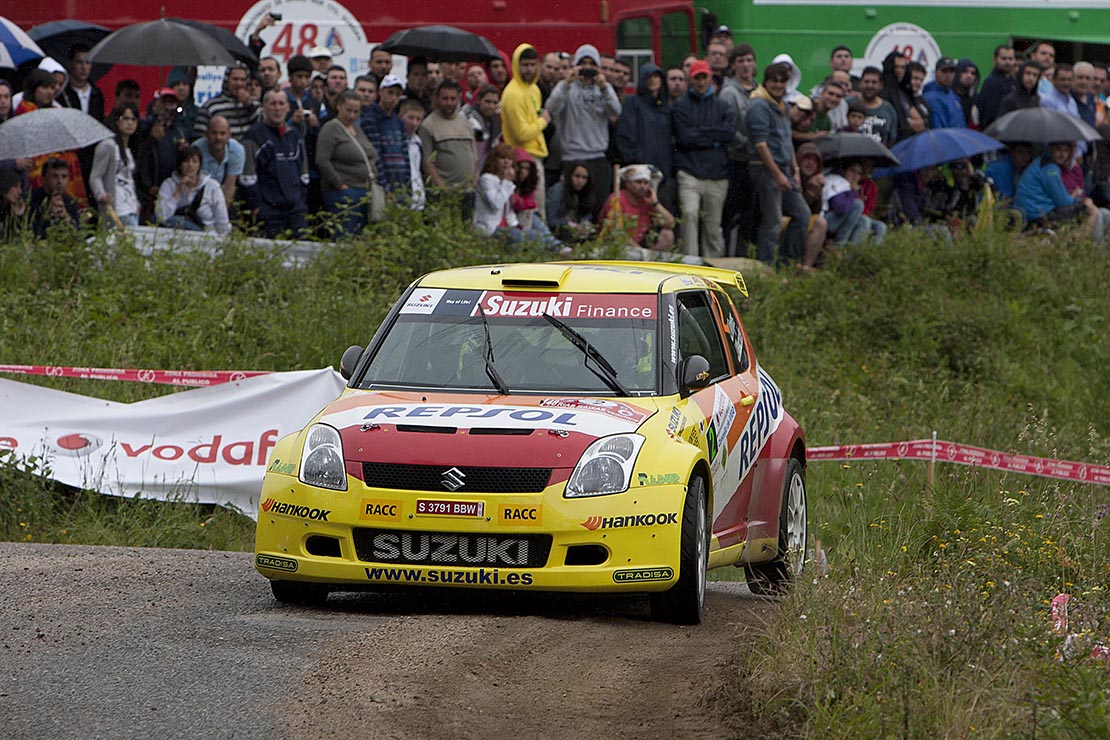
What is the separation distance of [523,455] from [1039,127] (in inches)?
579

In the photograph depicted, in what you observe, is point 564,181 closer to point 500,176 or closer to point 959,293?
point 500,176

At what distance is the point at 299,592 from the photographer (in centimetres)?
892

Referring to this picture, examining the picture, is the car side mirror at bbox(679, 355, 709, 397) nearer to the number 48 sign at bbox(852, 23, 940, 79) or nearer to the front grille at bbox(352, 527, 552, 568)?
the front grille at bbox(352, 527, 552, 568)

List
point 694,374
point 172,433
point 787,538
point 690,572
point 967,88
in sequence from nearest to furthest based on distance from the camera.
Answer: point 690,572 < point 694,374 < point 787,538 < point 172,433 < point 967,88

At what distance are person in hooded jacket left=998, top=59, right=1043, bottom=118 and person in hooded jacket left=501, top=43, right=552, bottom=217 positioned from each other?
6.86m

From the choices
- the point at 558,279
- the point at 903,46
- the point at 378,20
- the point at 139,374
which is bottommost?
the point at 139,374

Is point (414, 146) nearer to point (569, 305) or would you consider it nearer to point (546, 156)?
point (546, 156)

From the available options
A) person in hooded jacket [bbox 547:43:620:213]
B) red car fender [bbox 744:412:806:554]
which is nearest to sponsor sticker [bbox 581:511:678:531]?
red car fender [bbox 744:412:806:554]

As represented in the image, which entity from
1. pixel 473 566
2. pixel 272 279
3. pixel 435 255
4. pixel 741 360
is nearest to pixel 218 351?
pixel 272 279

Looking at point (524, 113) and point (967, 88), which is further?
point (967, 88)

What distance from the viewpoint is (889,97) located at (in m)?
22.0

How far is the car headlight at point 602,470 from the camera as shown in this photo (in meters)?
8.31

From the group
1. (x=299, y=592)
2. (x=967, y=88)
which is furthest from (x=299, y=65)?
(x=299, y=592)

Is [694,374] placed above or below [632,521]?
above
